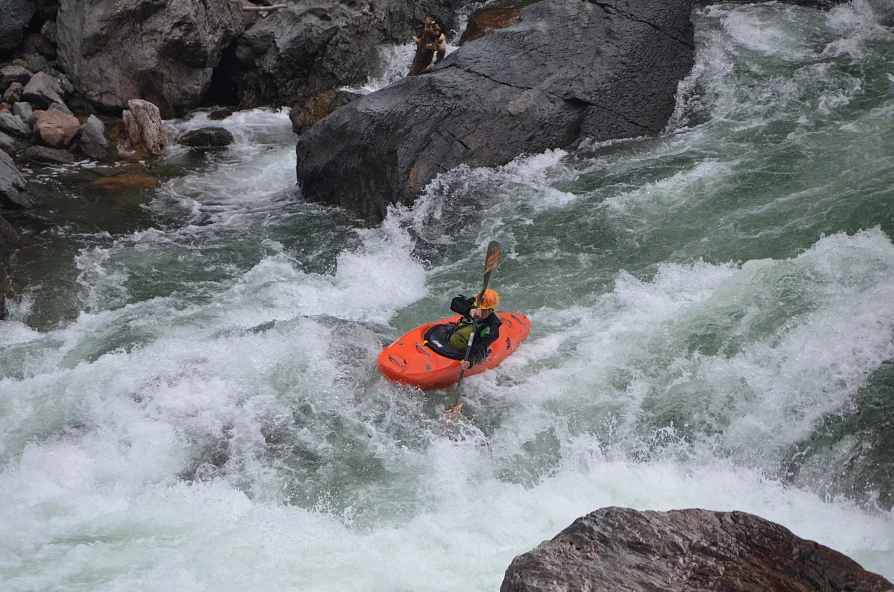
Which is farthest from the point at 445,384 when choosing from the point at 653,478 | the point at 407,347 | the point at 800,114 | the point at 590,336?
the point at 800,114

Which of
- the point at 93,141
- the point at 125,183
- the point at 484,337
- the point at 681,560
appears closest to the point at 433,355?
the point at 484,337

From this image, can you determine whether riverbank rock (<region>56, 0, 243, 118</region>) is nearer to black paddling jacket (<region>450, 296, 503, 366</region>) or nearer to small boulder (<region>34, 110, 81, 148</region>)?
small boulder (<region>34, 110, 81, 148</region>)

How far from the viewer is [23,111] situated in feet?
36.3

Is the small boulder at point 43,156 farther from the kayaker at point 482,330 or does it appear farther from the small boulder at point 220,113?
the kayaker at point 482,330

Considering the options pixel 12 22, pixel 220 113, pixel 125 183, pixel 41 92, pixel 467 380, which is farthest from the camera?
pixel 220 113

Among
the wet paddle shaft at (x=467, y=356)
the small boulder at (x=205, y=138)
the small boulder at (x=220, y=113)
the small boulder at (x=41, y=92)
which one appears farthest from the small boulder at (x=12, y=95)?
the wet paddle shaft at (x=467, y=356)

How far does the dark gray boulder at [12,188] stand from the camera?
9.23m

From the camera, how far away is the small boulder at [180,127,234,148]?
11.2m

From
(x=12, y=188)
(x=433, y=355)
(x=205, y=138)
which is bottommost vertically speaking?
(x=433, y=355)

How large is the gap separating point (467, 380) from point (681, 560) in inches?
135

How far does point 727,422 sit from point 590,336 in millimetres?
1406

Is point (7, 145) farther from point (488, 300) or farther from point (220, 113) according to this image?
point (488, 300)

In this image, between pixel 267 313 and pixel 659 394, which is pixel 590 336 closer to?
pixel 659 394

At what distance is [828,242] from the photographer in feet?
24.8
